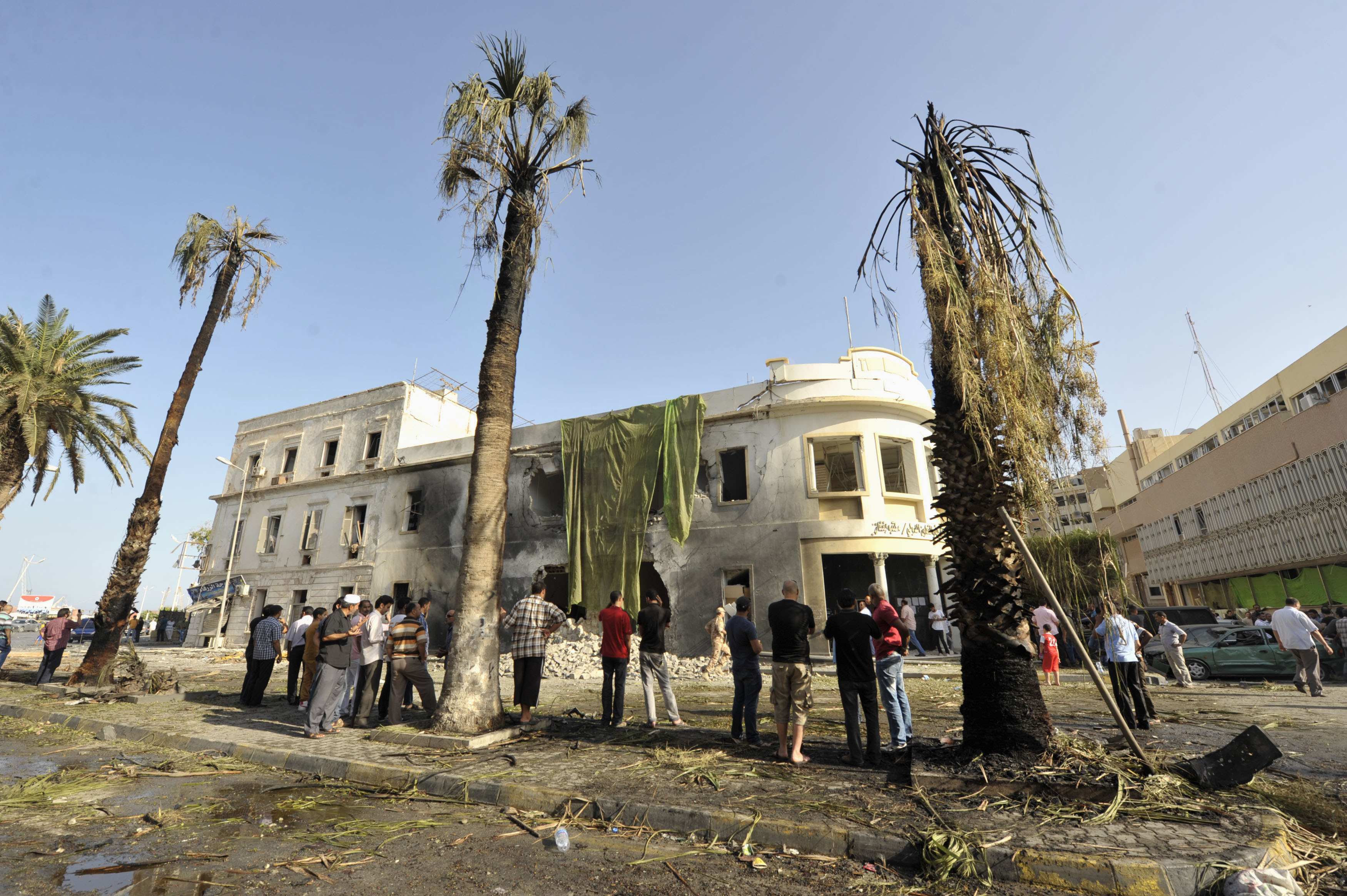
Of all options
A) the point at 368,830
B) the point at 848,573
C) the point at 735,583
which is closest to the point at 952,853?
the point at 368,830

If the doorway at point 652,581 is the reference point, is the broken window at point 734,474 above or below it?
above

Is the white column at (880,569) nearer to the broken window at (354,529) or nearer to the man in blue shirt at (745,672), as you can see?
the man in blue shirt at (745,672)

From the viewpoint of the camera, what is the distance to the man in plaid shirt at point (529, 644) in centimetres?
800

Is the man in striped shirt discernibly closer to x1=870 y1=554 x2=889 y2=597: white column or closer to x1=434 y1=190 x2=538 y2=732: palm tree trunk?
x1=434 y1=190 x2=538 y2=732: palm tree trunk

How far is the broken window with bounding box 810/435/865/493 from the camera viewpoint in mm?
19844

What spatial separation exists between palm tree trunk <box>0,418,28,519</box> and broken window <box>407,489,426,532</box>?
11.8m

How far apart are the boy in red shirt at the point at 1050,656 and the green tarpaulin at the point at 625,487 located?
10.3 m

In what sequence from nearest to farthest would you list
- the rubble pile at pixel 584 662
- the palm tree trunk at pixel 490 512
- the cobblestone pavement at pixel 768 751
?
the cobblestone pavement at pixel 768 751 → the palm tree trunk at pixel 490 512 → the rubble pile at pixel 584 662

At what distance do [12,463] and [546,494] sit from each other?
48.8ft

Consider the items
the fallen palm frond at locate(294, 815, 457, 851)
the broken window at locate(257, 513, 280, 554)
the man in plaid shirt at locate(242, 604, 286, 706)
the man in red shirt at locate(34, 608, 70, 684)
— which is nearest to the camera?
the fallen palm frond at locate(294, 815, 457, 851)

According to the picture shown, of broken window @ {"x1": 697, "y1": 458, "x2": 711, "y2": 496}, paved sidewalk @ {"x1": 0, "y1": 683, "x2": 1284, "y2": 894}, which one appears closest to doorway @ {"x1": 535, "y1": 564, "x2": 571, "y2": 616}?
broken window @ {"x1": 697, "y1": 458, "x2": 711, "y2": 496}

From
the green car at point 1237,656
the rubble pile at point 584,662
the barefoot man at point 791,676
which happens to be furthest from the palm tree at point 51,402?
the green car at point 1237,656

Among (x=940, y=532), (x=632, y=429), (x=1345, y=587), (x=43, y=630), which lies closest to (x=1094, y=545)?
(x=1345, y=587)

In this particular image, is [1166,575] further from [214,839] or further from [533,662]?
[214,839]
